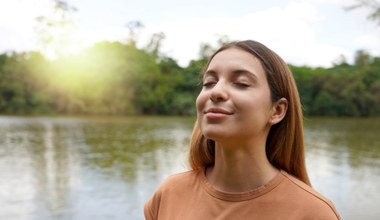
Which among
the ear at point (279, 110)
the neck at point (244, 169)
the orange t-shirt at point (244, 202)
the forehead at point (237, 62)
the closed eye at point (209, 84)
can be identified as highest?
the forehead at point (237, 62)

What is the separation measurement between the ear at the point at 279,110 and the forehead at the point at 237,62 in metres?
0.09

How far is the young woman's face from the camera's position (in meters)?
1.08

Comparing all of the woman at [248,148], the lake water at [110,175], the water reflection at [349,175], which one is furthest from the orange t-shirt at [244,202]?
the water reflection at [349,175]

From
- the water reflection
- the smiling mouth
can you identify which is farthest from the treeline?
the smiling mouth

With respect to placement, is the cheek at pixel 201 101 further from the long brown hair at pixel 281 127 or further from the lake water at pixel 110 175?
the lake water at pixel 110 175

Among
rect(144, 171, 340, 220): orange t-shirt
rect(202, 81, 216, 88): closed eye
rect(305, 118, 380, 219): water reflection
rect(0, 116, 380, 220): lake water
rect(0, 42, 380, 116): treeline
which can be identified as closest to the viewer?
rect(144, 171, 340, 220): orange t-shirt

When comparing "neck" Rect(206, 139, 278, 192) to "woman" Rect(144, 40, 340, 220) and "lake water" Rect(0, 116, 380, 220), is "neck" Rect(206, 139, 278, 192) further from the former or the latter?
"lake water" Rect(0, 116, 380, 220)

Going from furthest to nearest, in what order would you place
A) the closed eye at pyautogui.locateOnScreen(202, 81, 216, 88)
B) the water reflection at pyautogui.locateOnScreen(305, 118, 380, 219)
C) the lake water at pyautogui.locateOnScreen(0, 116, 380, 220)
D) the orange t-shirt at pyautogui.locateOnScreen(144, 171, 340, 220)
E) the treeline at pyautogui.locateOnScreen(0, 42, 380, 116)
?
the treeline at pyautogui.locateOnScreen(0, 42, 380, 116), the water reflection at pyautogui.locateOnScreen(305, 118, 380, 219), the lake water at pyautogui.locateOnScreen(0, 116, 380, 220), the closed eye at pyautogui.locateOnScreen(202, 81, 216, 88), the orange t-shirt at pyautogui.locateOnScreen(144, 171, 340, 220)

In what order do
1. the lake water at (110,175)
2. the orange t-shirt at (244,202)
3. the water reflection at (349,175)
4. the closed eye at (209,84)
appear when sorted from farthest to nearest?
the water reflection at (349,175) < the lake water at (110,175) < the closed eye at (209,84) < the orange t-shirt at (244,202)

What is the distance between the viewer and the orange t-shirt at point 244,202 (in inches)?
41.6

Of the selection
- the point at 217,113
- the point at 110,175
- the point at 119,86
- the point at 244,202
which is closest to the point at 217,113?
the point at 217,113

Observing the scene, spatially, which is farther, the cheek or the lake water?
the lake water

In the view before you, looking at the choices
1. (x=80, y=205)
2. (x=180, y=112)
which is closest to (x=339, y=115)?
(x=180, y=112)

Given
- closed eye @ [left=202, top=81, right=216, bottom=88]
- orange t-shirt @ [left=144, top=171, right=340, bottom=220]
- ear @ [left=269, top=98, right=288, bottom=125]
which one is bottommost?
orange t-shirt @ [left=144, top=171, right=340, bottom=220]
